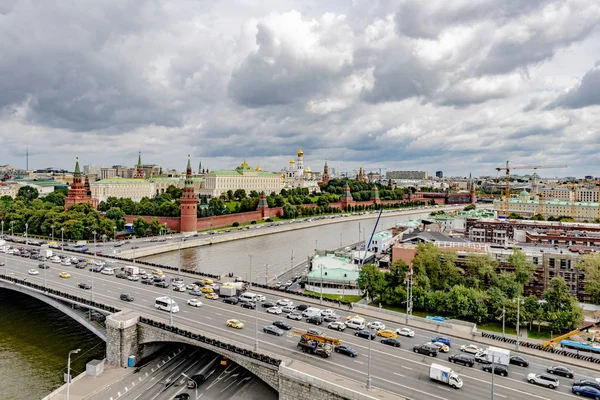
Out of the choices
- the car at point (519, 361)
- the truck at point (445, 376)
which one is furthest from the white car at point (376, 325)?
the car at point (519, 361)

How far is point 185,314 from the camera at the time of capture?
Result: 29125mm

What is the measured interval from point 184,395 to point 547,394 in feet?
56.1

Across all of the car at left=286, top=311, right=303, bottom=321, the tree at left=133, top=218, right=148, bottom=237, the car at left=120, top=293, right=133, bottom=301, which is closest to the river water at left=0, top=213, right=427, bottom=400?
the car at left=120, top=293, right=133, bottom=301

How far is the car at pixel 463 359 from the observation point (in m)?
21.9

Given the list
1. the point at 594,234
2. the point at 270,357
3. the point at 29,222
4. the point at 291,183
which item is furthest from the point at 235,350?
the point at 291,183

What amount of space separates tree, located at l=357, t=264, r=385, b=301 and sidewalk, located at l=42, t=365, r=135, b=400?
19517 millimetres

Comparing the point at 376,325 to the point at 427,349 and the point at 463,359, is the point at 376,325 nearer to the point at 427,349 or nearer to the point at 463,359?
the point at 427,349

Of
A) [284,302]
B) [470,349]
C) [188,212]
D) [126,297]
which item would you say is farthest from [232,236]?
[470,349]

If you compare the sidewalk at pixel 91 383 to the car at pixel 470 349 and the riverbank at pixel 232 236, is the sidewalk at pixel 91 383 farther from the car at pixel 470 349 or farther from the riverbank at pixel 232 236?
the riverbank at pixel 232 236

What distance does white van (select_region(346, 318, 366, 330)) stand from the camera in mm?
27078

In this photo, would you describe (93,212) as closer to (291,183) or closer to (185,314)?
(185,314)

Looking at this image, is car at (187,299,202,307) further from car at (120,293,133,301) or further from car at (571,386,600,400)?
car at (571,386,600,400)

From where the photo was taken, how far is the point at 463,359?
72.2ft

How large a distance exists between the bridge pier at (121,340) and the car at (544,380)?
70.1ft
